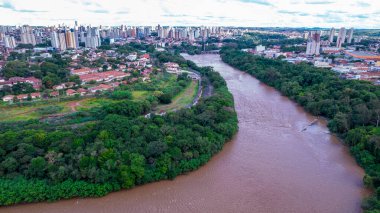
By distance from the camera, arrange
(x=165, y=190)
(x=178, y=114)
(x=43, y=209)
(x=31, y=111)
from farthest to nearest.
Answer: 1. (x=31, y=111)
2. (x=178, y=114)
3. (x=165, y=190)
4. (x=43, y=209)

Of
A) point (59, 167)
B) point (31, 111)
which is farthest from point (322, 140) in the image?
point (31, 111)

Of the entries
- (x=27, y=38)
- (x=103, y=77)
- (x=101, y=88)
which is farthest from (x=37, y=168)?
(x=27, y=38)

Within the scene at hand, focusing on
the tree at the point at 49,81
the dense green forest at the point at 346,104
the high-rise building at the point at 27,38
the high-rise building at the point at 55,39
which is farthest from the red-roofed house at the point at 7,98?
the high-rise building at the point at 27,38

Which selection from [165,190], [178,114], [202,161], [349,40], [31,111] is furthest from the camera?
[349,40]

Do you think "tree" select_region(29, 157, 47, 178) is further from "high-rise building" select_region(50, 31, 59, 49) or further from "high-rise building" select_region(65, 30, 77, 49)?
"high-rise building" select_region(65, 30, 77, 49)

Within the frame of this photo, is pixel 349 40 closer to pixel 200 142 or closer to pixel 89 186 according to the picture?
pixel 200 142
